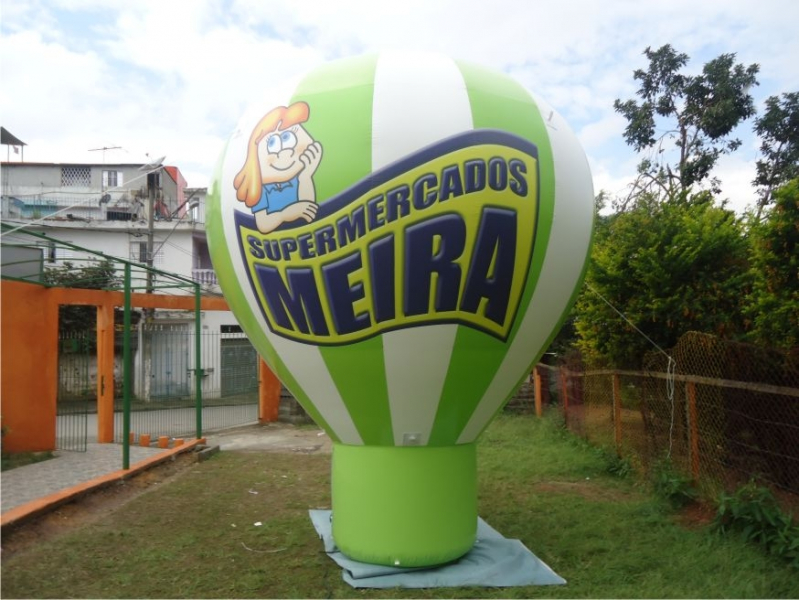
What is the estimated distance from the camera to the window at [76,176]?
32.3m

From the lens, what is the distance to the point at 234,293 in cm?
565

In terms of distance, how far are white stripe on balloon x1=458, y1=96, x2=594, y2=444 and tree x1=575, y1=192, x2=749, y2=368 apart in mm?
2459

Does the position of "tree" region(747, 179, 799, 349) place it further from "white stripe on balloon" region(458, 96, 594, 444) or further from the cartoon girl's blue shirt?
the cartoon girl's blue shirt

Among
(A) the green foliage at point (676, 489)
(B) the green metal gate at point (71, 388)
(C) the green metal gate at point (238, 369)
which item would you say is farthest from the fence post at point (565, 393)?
(B) the green metal gate at point (71, 388)

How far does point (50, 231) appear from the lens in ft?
91.9

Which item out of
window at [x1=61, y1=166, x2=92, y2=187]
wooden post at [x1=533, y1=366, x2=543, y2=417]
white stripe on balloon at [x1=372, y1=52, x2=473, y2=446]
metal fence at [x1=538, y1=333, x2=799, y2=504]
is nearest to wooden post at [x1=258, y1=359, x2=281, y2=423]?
wooden post at [x1=533, y1=366, x2=543, y2=417]

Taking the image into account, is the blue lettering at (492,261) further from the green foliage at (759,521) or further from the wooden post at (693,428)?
the wooden post at (693,428)

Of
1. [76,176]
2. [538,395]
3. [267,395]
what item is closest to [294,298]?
[267,395]

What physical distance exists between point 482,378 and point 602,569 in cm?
192

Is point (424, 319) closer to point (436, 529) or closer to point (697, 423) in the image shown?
point (436, 529)

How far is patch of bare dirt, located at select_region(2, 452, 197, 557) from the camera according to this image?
21.0ft

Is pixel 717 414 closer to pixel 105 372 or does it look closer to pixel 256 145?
pixel 256 145

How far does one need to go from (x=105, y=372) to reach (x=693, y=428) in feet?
29.8

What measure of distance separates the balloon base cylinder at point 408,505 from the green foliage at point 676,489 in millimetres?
2763
